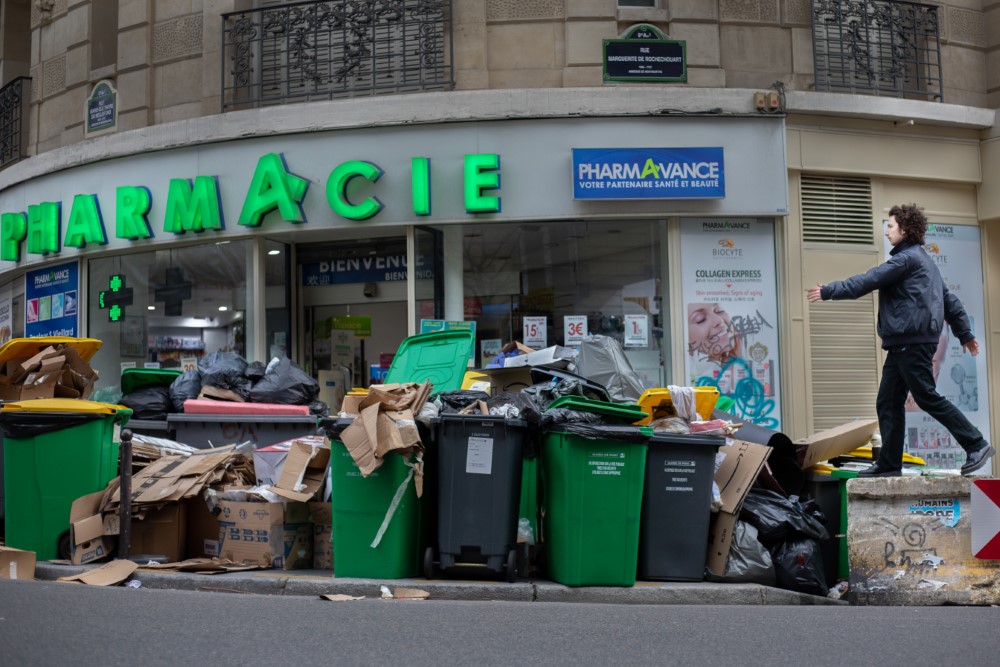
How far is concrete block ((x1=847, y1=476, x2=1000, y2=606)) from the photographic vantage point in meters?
6.75

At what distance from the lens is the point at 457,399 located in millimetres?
7367

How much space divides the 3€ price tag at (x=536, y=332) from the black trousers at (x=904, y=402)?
16.4ft

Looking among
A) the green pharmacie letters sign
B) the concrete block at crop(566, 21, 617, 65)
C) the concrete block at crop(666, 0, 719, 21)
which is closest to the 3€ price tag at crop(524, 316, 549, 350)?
the green pharmacie letters sign

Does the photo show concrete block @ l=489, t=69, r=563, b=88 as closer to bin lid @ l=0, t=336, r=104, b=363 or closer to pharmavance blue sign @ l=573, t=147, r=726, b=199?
pharmavance blue sign @ l=573, t=147, r=726, b=199

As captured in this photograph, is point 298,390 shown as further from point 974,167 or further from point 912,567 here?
point 974,167

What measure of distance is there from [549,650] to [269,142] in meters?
8.72

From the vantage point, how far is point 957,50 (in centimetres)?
1298

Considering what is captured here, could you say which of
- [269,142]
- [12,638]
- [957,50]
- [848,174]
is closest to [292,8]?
[269,142]

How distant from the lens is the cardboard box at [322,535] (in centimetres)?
755

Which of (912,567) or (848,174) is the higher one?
(848,174)

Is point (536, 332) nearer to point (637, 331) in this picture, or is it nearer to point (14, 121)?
point (637, 331)

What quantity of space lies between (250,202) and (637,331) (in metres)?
4.66

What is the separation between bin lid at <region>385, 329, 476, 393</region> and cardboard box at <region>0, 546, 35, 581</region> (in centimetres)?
301

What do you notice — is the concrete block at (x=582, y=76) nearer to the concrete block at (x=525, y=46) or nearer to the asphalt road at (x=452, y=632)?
the concrete block at (x=525, y=46)
